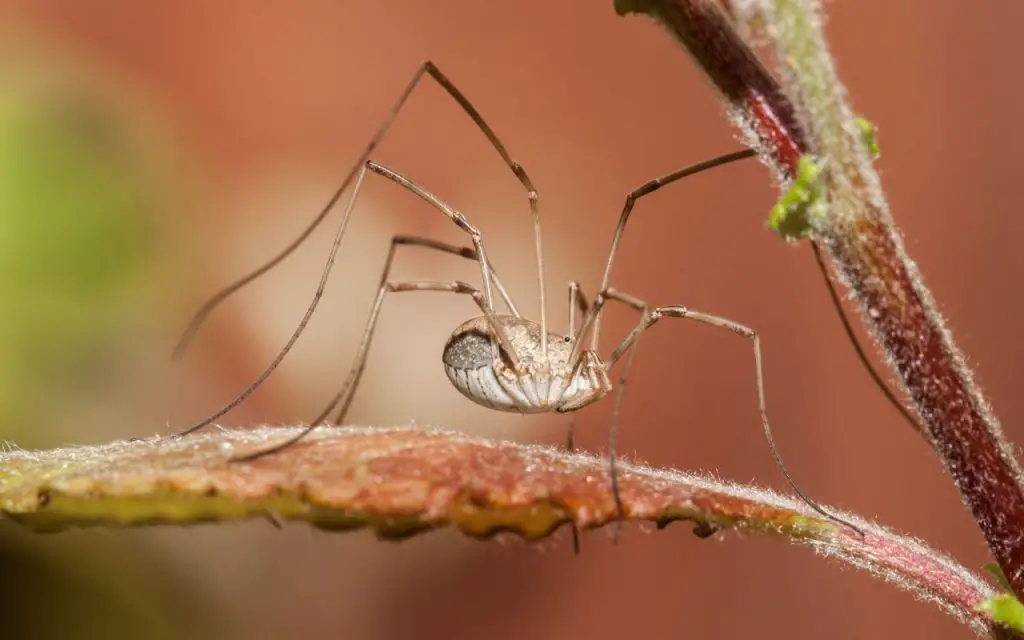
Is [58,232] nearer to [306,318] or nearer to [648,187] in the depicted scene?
[306,318]

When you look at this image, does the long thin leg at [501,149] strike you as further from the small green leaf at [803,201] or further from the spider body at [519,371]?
the small green leaf at [803,201]

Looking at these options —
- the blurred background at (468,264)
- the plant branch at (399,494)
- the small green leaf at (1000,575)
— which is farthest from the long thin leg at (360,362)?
the blurred background at (468,264)

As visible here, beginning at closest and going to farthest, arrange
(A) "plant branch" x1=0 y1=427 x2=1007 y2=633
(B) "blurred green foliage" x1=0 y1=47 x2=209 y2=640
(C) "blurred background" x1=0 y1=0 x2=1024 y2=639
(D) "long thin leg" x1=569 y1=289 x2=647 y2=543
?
(A) "plant branch" x1=0 y1=427 x2=1007 y2=633
(D) "long thin leg" x1=569 y1=289 x2=647 y2=543
(B) "blurred green foliage" x1=0 y1=47 x2=209 y2=640
(C) "blurred background" x1=0 y1=0 x2=1024 y2=639

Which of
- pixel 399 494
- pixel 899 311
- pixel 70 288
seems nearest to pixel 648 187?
pixel 899 311

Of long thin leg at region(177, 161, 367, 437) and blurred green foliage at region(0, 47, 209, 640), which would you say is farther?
blurred green foliage at region(0, 47, 209, 640)

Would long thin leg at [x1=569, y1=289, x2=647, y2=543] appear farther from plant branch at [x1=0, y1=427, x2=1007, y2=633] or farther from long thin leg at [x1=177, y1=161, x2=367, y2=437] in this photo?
long thin leg at [x1=177, y1=161, x2=367, y2=437]

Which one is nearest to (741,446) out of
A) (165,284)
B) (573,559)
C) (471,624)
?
(573,559)

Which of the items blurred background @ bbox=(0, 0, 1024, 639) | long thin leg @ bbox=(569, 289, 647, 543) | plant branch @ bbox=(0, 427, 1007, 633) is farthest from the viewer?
blurred background @ bbox=(0, 0, 1024, 639)

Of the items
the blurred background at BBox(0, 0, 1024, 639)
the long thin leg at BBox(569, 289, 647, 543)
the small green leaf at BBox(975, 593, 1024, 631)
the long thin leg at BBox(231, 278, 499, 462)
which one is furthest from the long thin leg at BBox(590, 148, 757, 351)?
the blurred background at BBox(0, 0, 1024, 639)
